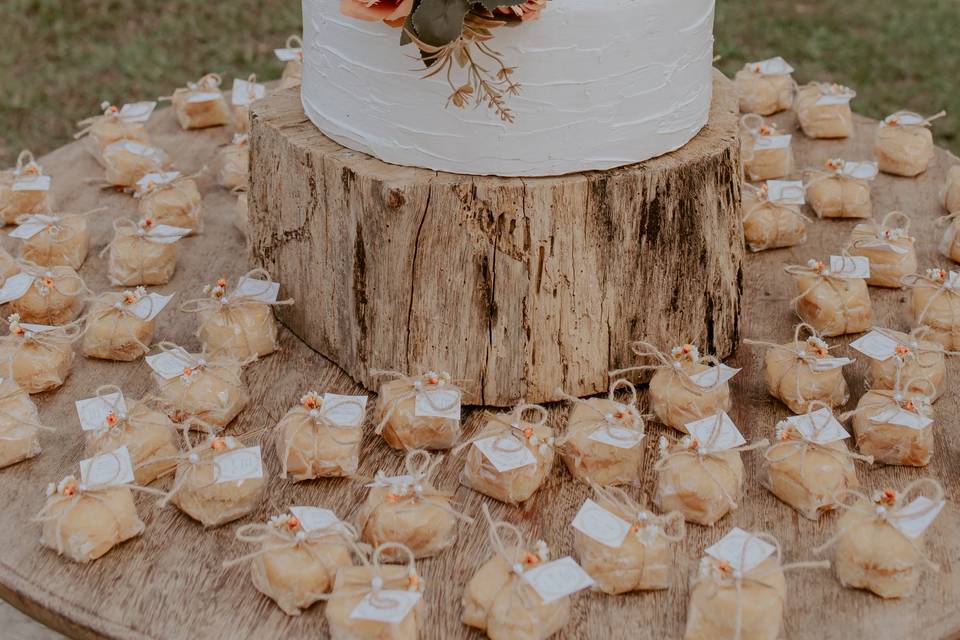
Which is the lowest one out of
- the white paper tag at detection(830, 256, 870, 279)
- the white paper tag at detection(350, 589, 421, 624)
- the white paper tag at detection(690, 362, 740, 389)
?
the white paper tag at detection(350, 589, 421, 624)

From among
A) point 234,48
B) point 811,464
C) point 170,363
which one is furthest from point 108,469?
point 234,48

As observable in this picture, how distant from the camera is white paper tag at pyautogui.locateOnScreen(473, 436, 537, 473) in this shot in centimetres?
187

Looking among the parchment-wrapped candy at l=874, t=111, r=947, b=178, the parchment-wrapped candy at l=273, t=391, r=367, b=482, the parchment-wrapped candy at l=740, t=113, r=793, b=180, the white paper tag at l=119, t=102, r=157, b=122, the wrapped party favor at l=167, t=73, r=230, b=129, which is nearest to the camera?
the parchment-wrapped candy at l=273, t=391, r=367, b=482

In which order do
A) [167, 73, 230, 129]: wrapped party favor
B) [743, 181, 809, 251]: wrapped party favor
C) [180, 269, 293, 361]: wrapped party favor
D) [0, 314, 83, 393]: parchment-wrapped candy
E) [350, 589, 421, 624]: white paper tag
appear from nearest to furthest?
[350, 589, 421, 624]: white paper tag < [0, 314, 83, 393]: parchment-wrapped candy < [180, 269, 293, 361]: wrapped party favor < [743, 181, 809, 251]: wrapped party favor < [167, 73, 230, 129]: wrapped party favor

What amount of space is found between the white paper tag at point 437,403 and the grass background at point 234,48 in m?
3.21

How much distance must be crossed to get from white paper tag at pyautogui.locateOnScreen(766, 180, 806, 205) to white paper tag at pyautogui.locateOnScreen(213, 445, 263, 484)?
4.81 ft

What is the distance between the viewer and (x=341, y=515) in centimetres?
189

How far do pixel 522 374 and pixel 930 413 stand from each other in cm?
77

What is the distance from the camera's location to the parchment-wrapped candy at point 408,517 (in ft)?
5.75

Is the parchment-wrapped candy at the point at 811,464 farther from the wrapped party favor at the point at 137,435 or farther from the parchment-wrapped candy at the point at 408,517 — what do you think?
the wrapped party favor at the point at 137,435

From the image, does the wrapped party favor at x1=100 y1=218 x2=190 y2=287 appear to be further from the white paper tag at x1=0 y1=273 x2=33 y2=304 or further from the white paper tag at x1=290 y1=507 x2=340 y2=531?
the white paper tag at x1=290 y1=507 x2=340 y2=531

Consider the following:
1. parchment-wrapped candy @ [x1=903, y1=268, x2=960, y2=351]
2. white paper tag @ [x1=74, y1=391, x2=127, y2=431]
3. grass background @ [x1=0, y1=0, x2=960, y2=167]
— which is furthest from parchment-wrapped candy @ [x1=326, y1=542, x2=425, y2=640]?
grass background @ [x1=0, y1=0, x2=960, y2=167]

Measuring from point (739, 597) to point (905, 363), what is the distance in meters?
0.79

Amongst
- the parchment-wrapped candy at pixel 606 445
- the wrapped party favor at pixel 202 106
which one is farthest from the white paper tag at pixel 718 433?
the wrapped party favor at pixel 202 106
